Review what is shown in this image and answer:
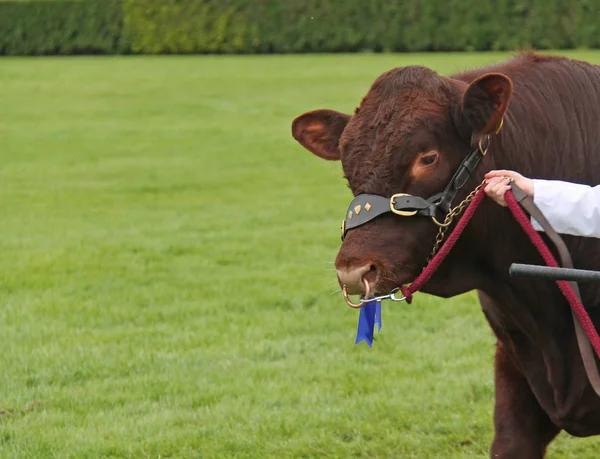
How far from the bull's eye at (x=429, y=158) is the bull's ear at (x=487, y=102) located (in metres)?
0.14

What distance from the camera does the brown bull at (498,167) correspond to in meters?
3.38

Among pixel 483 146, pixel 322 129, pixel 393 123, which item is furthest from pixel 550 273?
pixel 322 129

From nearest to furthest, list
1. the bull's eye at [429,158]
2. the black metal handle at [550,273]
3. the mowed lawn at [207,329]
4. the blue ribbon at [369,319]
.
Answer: the black metal handle at [550,273] < the bull's eye at [429,158] < the blue ribbon at [369,319] < the mowed lawn at [207,329]

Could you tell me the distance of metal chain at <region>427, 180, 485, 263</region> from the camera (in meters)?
3.42

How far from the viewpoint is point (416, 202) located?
336cm

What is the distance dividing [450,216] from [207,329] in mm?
4121

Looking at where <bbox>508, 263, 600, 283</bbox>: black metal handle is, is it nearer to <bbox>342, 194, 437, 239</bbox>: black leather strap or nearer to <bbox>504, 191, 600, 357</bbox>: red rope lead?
<bbox>504, 191, 600, 357</bbox>: red rope lead

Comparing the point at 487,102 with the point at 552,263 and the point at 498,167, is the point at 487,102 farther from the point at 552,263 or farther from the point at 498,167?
the point at 552,263

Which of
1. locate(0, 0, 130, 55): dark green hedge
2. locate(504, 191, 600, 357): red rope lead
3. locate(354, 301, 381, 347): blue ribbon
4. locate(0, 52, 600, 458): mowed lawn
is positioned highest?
locate(504, 191, 600, 357): red rope lead

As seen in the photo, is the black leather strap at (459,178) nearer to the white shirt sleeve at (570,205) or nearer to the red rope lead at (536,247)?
the red rope lead at (536,247)

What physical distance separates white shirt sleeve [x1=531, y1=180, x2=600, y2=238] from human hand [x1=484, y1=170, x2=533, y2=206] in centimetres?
2

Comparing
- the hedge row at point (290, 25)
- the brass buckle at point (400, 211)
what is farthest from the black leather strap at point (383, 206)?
the hedge row at point (290, 25)

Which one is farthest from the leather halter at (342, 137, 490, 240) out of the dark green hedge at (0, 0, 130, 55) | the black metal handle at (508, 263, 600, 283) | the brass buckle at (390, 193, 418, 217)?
the dark green hedge at (0, 0, 130, 55)

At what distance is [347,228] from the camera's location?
11.3 feet
